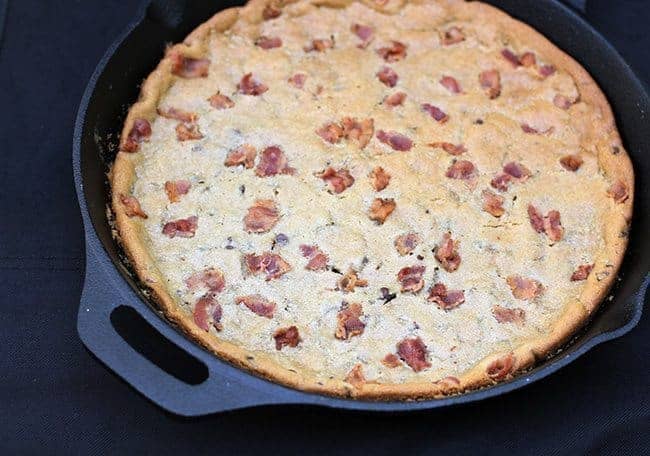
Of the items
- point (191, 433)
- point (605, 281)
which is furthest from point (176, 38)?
point (605, 281)

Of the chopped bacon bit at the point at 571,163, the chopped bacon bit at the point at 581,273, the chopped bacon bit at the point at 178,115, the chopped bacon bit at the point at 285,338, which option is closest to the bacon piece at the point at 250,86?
the chopped bacon bit at the point at 178,115

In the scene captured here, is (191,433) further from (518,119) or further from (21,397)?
(518,119)

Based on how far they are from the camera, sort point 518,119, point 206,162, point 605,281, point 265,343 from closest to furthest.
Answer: point 265,343, point 605,281, point 206,162, point 518,119

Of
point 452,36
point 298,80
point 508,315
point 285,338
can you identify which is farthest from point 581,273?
point 298,80

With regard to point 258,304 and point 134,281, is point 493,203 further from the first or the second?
point 134,281

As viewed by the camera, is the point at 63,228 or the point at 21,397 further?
the point at 63,228

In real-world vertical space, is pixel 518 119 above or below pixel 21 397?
above
